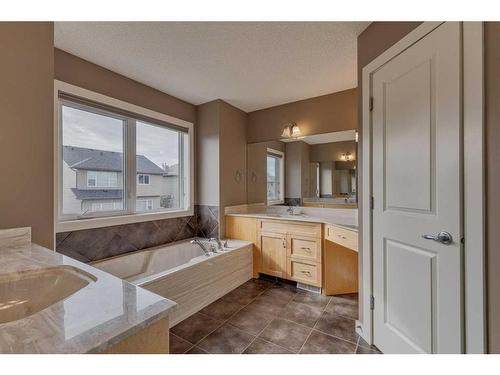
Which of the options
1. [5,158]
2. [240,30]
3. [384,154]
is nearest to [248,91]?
[240,30]

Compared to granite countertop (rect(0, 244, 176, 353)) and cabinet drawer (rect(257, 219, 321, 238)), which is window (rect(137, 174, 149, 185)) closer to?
cabinet drawer (rect(257, 219, 321, 238))

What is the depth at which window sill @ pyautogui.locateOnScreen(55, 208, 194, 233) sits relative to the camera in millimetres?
2043

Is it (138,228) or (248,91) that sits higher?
(248,91)

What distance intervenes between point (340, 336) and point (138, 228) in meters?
2.24

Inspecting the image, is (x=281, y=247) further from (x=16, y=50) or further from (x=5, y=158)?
(x=16, y=50)

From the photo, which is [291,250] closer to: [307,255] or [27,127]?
[307,255]

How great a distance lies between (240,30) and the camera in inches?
67.9

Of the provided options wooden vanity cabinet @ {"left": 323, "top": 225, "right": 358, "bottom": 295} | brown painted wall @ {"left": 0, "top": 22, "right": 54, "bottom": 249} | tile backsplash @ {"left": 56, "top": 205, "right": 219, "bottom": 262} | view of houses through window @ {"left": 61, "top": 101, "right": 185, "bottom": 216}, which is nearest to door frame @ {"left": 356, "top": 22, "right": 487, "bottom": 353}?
wooden vanity cabinet @ {"left": 323, "top": 225, "right": 358, "bottom": 295}

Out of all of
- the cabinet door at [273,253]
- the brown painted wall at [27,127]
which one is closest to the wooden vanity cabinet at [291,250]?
the cabinet door at [273,253]

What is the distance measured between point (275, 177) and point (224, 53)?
1869 millimetres

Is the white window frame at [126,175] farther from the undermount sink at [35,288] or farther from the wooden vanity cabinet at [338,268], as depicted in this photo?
the wooden vanity cabinet at [338,268]

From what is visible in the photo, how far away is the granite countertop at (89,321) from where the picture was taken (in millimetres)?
476

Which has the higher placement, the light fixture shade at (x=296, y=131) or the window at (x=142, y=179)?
the light fixture shade at (x=296, y=131)
